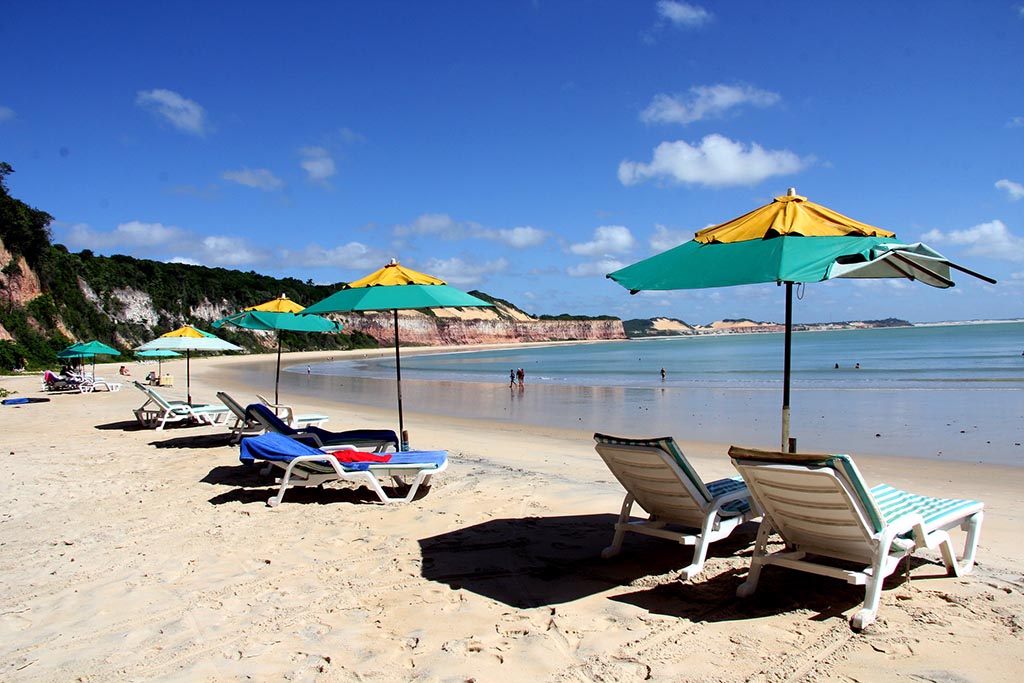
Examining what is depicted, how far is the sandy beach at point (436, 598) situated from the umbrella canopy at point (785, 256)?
4.05 feet

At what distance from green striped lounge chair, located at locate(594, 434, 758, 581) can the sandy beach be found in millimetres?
232

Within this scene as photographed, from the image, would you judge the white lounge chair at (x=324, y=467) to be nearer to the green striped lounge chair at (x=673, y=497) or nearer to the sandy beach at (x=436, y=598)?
the sandy beach at (x=436, y=598)

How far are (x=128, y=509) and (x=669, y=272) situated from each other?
17.1ft

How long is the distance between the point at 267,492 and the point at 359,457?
1005mm

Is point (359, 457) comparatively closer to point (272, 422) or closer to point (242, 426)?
point (272, 422)

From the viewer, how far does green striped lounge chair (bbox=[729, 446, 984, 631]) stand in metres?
3.43

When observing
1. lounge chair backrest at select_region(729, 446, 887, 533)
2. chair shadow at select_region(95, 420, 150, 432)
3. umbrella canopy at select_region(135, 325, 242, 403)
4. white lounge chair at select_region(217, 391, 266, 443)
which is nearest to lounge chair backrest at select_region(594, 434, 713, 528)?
lounge chair backrest at select_region(729, 446, 887, 533)

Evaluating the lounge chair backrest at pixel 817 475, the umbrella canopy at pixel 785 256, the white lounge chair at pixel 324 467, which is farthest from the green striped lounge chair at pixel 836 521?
the white lounge chair at pixel 324 467

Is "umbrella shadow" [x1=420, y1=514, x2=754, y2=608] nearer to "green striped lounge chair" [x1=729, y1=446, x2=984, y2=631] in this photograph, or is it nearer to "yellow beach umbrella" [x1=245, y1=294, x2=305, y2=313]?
"green striped lounge chair" [x1=729, y1=446, x2=984, y2=631]

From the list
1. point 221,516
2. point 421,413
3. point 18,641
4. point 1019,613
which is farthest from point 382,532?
point 421,413

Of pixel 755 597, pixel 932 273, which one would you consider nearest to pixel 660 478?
pixel 755 597

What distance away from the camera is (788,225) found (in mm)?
3910

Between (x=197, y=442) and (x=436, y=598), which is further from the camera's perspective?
(x=197, y=442)

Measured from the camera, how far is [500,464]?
8.74 m
